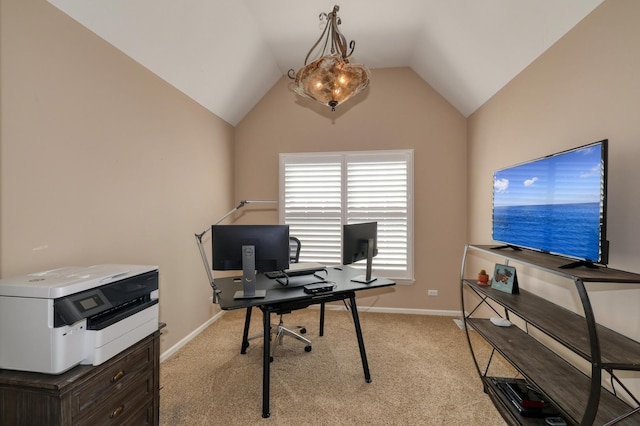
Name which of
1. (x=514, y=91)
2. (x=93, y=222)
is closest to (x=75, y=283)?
(x=93, y=222)

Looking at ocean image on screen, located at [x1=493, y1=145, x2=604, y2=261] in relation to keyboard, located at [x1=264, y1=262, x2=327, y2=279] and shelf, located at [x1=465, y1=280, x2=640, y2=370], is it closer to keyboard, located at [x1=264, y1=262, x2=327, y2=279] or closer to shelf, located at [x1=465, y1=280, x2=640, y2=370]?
Result: shelf, located at [x1=465, y1=280, x2=640, y2=370]

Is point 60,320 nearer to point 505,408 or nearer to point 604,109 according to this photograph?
point 505,408

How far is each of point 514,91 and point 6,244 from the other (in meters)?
3.90

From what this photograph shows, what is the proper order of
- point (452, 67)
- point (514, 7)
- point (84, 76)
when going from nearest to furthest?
point (84, 76), point (514, 7), point (452, 67)

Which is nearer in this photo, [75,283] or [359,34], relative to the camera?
[75,283]

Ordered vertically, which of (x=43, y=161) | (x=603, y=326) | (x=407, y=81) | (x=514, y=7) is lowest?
(x=603, y=326)

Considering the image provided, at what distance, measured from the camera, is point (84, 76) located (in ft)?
6.19

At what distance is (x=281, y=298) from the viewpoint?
6.88 ft

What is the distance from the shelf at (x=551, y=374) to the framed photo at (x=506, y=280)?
1.10ft

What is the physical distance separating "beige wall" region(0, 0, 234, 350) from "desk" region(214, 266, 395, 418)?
788 mm

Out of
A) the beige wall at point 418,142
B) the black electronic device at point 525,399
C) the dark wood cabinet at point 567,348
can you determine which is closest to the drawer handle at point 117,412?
the dark wood cabinet at point 567,348

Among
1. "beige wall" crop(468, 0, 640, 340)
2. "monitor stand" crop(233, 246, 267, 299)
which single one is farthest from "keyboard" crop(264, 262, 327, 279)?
"beige wall" crop(468, 0, 640, 340)

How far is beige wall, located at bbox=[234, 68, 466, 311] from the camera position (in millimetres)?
3777

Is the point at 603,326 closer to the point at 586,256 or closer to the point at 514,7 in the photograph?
the point at 586,256
